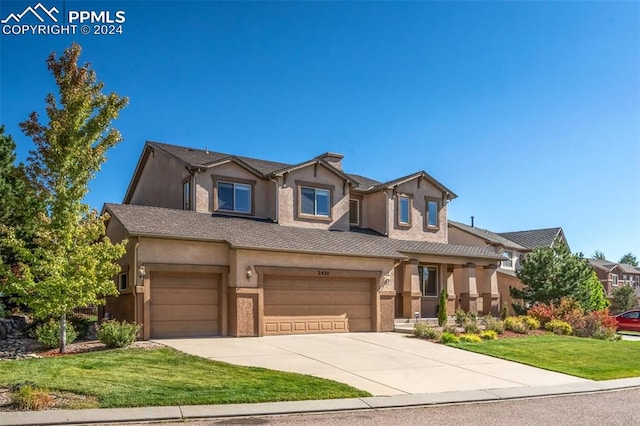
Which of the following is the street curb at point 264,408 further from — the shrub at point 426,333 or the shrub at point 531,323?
the shrub at point 531,323

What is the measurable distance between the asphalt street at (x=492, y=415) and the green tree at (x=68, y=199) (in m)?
8.87

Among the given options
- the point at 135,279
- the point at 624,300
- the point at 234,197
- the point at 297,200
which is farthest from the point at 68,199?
the point at 624,300

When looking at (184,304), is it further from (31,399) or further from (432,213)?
(432,213)

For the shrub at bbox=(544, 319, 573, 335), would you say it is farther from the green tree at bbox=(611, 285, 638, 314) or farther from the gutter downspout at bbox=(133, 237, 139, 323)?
the green tree at bbox=(611, 285, 638, 314)

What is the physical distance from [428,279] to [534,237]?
23.1 metres

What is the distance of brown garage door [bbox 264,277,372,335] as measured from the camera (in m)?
21.6

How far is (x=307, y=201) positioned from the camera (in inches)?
1043

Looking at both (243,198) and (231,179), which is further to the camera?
(243,198)

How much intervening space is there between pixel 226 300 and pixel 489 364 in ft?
30.3

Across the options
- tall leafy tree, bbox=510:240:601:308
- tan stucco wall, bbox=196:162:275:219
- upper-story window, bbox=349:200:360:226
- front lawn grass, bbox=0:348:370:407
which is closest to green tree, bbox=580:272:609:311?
tall leafy tree, bbox=510:240:601:308

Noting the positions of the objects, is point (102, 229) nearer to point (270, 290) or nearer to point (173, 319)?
point (173, 319)

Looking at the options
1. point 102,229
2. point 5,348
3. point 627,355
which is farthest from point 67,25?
point 627,355

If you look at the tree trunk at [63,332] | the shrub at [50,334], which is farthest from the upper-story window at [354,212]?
the tree trunk at [63,332]

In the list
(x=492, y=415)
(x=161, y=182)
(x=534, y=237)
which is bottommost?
(x=492, y=415)
